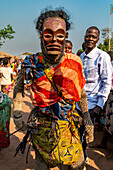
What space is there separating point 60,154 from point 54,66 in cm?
88

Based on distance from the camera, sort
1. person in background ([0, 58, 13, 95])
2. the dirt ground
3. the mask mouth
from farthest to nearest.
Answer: person in background ([0, 58, 13, 95]) < the dirt ground < the mask mouth

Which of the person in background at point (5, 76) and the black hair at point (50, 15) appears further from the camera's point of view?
the person in background at point (5, 76)

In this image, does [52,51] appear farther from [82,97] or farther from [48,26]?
[82,97]

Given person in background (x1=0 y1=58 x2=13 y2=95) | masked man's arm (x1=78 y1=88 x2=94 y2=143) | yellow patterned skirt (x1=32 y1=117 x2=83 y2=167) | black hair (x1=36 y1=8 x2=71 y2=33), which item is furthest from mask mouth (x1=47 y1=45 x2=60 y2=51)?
person in background (x1=0 y1=58 x2=13 y2=95)

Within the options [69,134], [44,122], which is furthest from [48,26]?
[69,134]

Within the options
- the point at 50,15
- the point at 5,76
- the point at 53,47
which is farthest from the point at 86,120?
the point at 5,76

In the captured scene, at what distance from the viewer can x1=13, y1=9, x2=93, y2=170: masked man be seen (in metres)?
1.71

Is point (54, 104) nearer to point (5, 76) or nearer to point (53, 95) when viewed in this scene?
point (53, 95)

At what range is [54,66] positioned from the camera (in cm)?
176

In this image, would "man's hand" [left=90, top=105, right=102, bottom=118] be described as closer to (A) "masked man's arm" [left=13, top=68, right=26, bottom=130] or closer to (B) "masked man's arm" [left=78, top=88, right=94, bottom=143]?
(B) "masked man's arm" [left=78, top=88, right=94, bottom=143]

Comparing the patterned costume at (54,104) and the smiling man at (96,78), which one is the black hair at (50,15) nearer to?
the patterned costume at (54,104)

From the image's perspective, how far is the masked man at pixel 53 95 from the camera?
5.60 ft

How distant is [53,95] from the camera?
1708 millimetres

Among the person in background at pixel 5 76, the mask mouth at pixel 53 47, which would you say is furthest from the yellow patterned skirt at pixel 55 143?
the person in background at pixel 5 76
